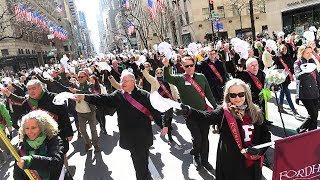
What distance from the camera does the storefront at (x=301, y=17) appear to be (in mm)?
28341

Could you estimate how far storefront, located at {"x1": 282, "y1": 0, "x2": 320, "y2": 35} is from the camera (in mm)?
28341

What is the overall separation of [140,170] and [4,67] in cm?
4881

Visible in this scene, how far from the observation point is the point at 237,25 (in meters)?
58.0

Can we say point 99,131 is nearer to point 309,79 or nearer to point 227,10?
point 309,79

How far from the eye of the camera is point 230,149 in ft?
11.1

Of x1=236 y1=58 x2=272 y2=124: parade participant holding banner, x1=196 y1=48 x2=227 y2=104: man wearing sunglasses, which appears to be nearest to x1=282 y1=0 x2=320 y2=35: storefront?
x1=196 y1=48 x2=227 y2=104: man wearing sunglasses

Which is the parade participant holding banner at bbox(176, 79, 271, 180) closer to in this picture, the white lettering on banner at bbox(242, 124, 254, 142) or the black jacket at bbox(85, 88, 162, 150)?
the white lettering on banner at bbox(242, 124, 254, 142)

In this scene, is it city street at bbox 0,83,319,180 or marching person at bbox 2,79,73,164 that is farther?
city street at bbox 0,83,319,180

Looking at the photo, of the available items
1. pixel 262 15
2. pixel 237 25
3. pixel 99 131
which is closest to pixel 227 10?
pixel 237 25

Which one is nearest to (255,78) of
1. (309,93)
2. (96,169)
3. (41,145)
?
(309,93)

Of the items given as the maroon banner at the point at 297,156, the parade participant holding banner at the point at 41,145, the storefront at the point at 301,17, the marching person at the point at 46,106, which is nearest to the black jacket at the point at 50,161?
the parade participant holding banner at the point at 41,145

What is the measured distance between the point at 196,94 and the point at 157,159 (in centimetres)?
190

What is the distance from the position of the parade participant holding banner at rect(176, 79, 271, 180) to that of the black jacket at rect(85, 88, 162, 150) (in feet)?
5.02

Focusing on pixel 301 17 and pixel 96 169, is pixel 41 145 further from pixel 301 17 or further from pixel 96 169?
pixel 301 17
